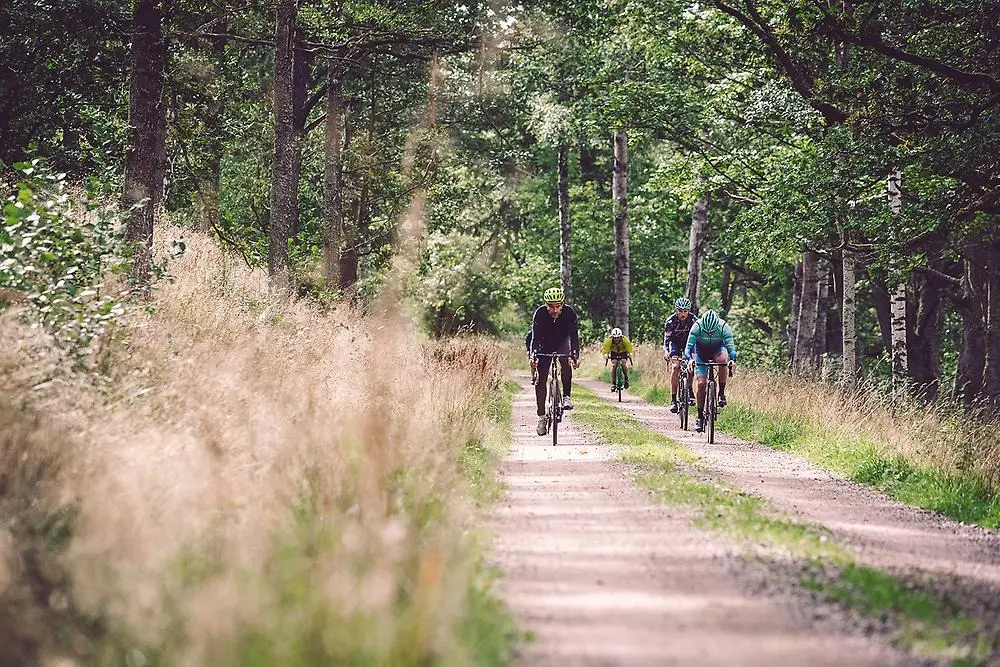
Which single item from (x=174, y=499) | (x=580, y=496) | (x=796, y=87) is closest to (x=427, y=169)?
(x=796, y=87)

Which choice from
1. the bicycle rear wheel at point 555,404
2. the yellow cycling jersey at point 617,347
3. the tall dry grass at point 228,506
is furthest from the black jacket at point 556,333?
the yellow cycling jersey at point 617,347

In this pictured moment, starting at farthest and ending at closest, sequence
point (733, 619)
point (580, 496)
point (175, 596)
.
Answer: point (580, 496), point (733, 619), point (175, 596)

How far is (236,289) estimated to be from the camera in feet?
52.9

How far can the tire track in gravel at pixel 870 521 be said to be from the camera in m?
7.82

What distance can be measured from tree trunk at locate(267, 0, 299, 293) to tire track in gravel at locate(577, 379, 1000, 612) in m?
7.63

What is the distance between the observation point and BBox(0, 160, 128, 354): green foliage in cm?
907

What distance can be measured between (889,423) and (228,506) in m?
10.9

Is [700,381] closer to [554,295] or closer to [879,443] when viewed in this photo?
[554,295]

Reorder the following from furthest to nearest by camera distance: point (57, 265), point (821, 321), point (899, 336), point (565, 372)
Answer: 1. point (821, 321)
2. point (899, 336)
3. point (565, 372)
4. point (57, 265)

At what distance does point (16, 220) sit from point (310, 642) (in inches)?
235

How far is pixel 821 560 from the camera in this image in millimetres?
7680

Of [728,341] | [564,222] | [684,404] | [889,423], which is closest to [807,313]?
[684,404]

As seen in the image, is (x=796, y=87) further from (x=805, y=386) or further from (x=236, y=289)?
(x=236, y=289)

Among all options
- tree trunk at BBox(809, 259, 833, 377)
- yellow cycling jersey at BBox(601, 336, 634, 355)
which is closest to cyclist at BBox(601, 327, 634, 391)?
yellow cycling jersey at BBox(601, 336, 634, 355)
